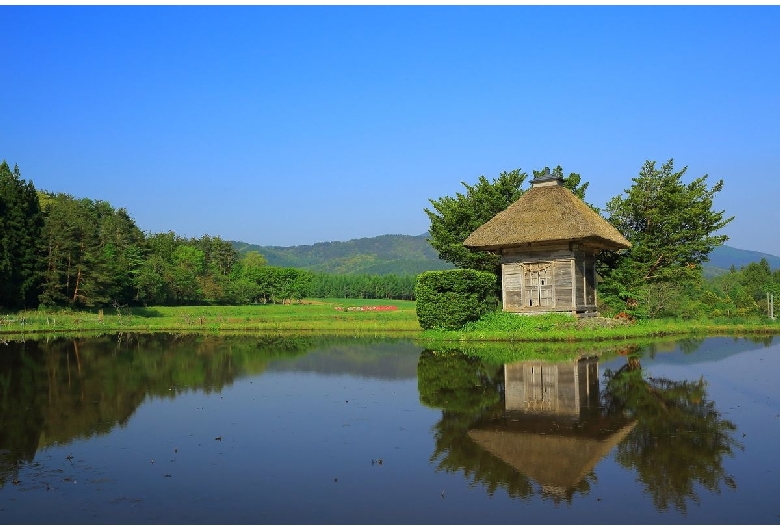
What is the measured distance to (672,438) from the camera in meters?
9.14

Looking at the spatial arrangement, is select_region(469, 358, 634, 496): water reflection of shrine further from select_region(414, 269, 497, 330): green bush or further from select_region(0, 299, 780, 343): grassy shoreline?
select_region(414, 269, 497, 330): green bush

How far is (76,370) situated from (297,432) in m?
11.8

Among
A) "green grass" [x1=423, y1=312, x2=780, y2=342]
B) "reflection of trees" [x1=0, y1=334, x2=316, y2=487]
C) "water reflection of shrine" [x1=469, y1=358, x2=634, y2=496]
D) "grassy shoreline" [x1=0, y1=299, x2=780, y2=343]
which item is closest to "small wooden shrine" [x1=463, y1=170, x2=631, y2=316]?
"green grass" [x1=423, y1=312, x2=780, y2=342]

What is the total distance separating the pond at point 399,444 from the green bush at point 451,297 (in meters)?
8.95

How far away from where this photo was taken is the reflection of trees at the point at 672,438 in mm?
7074

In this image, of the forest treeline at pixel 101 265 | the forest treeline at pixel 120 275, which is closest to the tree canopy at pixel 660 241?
the forest treeline at pixel 120 275

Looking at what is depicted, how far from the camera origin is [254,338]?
31359mm

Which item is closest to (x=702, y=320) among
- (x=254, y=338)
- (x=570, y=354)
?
(x=570, y=354)

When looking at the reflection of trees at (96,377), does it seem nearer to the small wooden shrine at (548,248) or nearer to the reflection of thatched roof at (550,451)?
the reflection of thatched roof at (550,451)

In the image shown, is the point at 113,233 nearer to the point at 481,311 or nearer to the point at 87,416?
the point at 481,311

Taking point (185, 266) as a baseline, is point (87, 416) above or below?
below

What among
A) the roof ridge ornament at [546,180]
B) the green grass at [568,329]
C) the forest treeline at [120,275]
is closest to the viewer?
the green grass at [568,329]

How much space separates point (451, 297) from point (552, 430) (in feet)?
56.9

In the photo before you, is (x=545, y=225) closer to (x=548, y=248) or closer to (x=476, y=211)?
(x=548, y=248)
